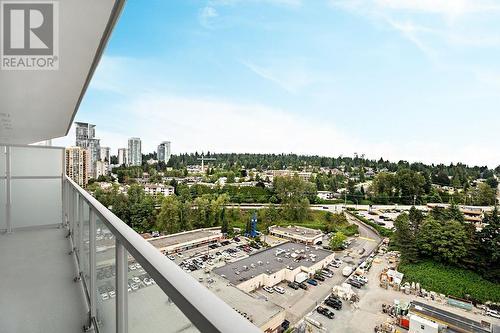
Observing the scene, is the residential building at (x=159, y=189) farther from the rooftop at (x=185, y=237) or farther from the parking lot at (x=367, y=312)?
the parking lot at (x=367, y=312)

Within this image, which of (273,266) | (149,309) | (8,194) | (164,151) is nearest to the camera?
(149,309)

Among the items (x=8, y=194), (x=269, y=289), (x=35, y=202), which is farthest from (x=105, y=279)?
(x=269, y=289)

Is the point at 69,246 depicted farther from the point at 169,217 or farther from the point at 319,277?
the point at 169,217

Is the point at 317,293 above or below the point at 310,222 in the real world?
above


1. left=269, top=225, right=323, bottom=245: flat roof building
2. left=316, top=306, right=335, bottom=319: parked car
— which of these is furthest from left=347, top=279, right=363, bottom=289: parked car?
left=269, top=225, right=323, bottom=245: flat roof building

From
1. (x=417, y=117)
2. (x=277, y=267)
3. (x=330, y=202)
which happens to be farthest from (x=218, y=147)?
(x=277, y=267)

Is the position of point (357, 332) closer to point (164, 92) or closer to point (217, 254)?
point (217, 254)
